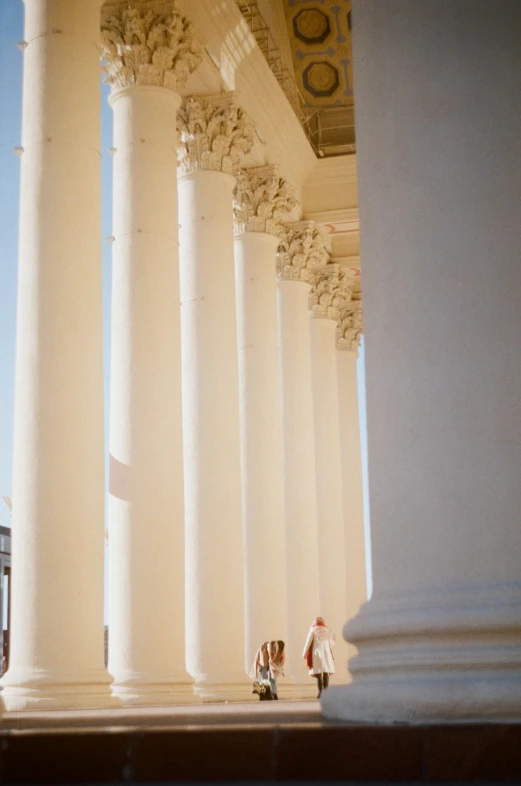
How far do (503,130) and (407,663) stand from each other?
18829mm

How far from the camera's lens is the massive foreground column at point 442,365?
3678 cm

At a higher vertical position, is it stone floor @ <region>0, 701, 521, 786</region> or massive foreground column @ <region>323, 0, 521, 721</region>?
massive foreground column @ <region>323, 0, 521, 721</region>

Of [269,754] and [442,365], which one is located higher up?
[442,365]

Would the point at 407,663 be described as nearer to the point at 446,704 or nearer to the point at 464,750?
the point at 446,704

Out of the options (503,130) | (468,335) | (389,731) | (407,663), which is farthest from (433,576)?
(503,130)

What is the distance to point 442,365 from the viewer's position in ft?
129


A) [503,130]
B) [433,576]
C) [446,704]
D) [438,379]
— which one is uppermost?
[503,130]

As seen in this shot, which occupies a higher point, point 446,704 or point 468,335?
point 468,335

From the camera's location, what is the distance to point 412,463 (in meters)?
38.9

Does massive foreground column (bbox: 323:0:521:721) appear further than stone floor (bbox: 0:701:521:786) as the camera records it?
Yes

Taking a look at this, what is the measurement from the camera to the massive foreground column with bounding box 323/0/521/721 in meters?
36.8

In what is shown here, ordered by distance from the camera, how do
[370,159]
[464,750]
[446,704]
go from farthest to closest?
1. [370,159]
2. [446,704]
3. [464,750]

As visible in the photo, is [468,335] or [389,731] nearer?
[389,731]

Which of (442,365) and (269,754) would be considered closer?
(269,754)
